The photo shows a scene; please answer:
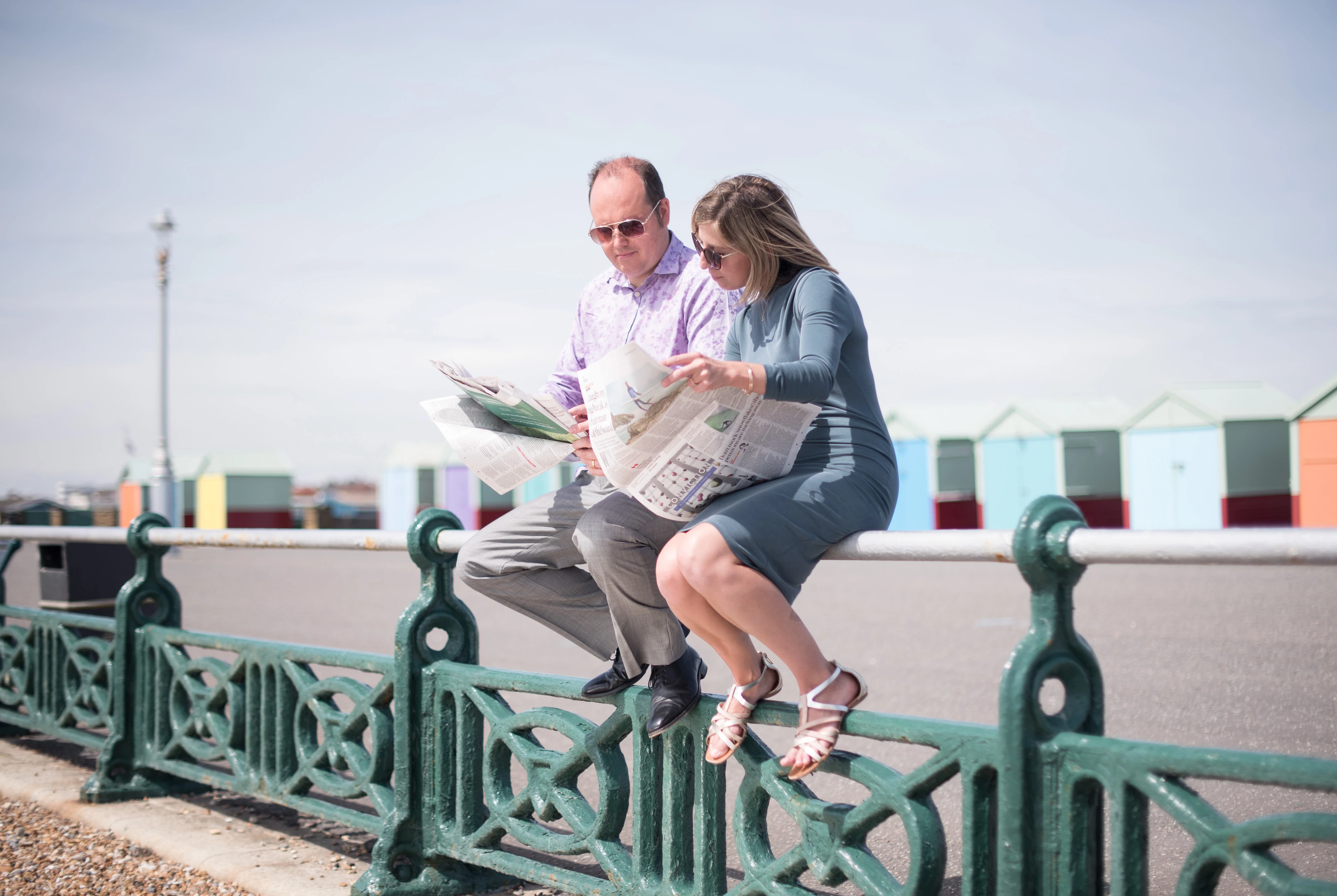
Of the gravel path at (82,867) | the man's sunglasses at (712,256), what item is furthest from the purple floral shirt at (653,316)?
the gravel path at (82,867)

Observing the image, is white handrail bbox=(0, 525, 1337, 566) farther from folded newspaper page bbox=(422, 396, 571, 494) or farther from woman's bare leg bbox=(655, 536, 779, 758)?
folded newspaper page bbox=(422, 396, 571, 494)

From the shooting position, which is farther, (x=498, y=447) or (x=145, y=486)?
(x=145, y=486)

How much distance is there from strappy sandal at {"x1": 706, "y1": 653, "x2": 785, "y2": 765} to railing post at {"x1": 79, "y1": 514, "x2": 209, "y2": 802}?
295 cm

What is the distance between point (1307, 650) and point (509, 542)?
23.0 feet

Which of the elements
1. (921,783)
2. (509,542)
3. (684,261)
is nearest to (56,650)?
(509,542)

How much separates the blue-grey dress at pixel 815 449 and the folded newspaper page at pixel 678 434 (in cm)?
5

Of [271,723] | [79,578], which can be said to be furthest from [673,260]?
[79,578]

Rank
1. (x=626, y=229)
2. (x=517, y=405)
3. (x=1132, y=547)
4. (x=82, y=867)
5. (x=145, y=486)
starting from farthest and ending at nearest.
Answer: (x=145, y=486), (x=82, y=867), (x=626, y=229), (x=517, y=405), (x=1132, y=547)

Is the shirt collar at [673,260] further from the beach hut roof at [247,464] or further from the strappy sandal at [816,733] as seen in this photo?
the beach hut roof at [247,464]

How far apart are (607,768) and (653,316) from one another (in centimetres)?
126

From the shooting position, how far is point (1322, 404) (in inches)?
783

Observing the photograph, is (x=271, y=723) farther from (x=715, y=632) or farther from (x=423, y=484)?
(x=423, y=484)

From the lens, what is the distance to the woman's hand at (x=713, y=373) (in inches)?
85.4

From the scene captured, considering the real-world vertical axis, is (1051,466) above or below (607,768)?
above
